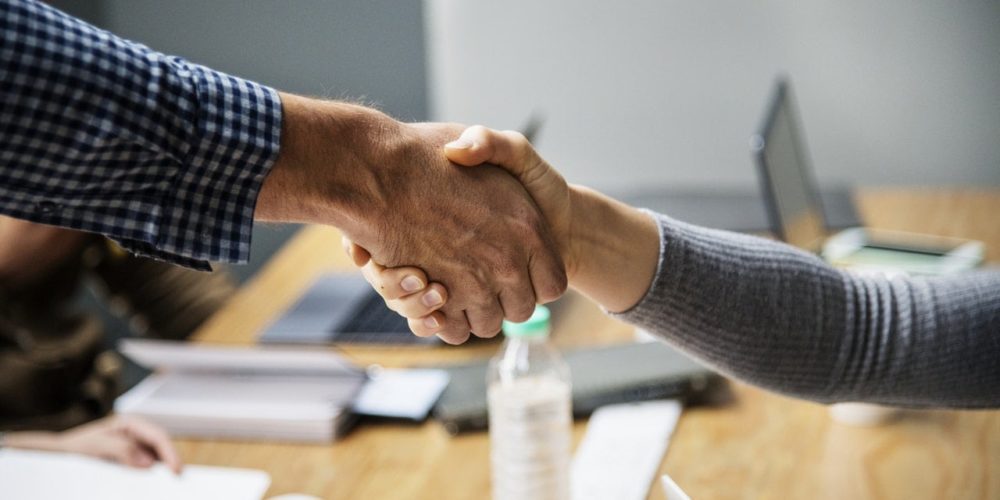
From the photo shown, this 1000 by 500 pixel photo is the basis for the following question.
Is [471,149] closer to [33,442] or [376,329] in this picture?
[376,329]

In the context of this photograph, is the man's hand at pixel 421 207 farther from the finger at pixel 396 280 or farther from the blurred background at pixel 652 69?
the blurred background at pixel 652 69

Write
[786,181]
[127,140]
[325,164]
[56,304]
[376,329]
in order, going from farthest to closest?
[56,304], [786,181], [376,329], [325,164], [127,140]

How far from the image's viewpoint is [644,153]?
2.82 m

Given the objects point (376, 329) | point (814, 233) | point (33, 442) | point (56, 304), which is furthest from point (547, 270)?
point (56, 304)

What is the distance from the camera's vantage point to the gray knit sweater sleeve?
1045mm

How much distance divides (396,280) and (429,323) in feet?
0.22

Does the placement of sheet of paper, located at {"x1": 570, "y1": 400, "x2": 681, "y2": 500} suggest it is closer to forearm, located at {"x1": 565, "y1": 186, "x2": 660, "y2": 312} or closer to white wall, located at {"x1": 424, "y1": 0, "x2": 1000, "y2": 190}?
forearm, located at {"x1": 565, "y1": 186, "x2": 660, "y2": 312}

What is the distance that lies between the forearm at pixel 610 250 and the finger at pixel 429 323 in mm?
157

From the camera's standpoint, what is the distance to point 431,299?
3.57 ft

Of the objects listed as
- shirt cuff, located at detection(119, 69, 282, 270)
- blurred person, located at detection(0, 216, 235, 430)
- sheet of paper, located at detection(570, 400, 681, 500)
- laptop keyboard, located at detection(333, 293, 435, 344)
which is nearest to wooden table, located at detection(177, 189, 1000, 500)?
sheet of paper, located at detection(570, 400, 681, 500)

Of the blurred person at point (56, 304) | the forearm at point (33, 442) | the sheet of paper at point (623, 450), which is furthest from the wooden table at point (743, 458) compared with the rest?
the blurred person at point (56, 304)

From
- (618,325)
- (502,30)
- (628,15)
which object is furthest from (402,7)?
(618,325)

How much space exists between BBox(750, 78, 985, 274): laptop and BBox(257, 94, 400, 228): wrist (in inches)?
31.5

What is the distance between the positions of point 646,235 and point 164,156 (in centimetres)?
50
